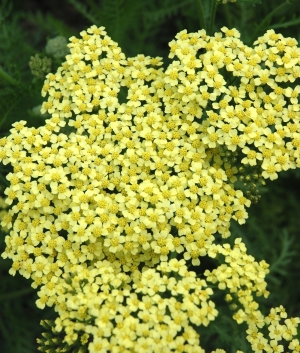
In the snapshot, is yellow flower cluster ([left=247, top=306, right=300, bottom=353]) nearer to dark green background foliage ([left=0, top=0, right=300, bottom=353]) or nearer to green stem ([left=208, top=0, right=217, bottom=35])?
dark green background foliage ([left=0, top=0, right=300, bottom=353])

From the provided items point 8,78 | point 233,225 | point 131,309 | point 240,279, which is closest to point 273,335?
point 240,279

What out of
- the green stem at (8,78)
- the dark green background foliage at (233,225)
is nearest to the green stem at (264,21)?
the dark green background foliage at (233,225)

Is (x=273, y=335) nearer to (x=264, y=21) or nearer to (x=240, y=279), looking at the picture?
(x=240, y=279)

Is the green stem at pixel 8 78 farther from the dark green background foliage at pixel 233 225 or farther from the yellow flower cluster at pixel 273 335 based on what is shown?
the yellow flower cluster at pixel 273 335

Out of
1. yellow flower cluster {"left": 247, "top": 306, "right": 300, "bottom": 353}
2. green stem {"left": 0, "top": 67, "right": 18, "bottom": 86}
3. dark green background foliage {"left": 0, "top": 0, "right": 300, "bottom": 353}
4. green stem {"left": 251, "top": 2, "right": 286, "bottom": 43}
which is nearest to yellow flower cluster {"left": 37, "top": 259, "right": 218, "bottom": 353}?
yellow flower cluster {"left": 247, "top": 306, "right": 300, "bottom": 353}

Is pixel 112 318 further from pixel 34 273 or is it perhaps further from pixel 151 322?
pixel 34 273

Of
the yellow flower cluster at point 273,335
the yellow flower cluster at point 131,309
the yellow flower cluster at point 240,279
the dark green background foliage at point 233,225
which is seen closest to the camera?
the yellow flower cluster at point 131,309

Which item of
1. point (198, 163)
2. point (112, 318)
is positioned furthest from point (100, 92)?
point (112, 318)
